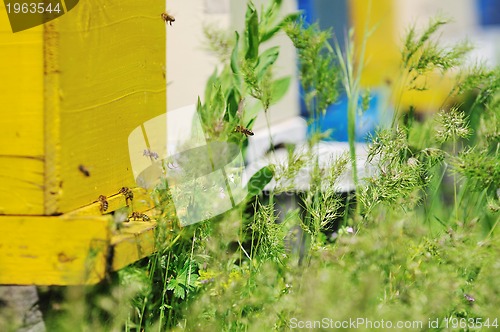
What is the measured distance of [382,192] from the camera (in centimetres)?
195

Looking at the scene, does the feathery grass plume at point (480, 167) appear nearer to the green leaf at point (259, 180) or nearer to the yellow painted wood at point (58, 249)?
the green leaf at point (259, 180)

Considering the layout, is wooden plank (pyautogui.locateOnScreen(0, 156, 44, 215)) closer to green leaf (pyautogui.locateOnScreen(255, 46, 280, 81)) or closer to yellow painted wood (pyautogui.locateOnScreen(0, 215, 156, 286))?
yellow painted wood (pyautogui.locateOnScreen(0, 215, 156, 286))

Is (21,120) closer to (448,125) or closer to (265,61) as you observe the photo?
(265,61)

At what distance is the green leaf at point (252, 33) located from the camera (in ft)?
7.77

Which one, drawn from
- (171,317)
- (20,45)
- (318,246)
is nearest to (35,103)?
(20,45)

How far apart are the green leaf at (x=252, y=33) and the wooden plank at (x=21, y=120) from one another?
847mm

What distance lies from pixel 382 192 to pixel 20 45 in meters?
1.00

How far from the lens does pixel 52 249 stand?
5.56 feet

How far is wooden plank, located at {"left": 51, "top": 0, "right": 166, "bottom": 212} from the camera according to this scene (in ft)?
5.72

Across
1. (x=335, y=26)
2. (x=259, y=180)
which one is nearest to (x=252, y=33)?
(x=259, y=180)

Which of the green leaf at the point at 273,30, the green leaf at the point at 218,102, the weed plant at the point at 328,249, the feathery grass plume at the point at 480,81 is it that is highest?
the green leaf at the point at 273,30

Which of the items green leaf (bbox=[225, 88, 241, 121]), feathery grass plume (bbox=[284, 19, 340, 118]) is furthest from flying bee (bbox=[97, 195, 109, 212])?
feathery grass plume (bbox=[284, 19, 340, 118])

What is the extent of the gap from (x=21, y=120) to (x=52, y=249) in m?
0.32

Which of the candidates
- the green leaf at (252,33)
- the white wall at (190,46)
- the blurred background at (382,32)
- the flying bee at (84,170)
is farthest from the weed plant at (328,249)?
the blurred background at (382,32)
